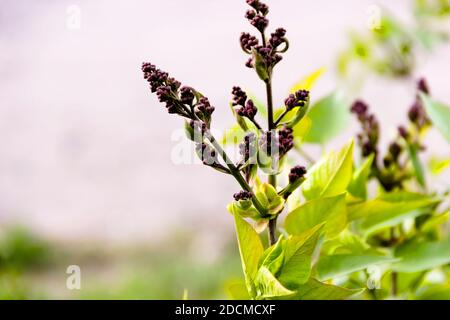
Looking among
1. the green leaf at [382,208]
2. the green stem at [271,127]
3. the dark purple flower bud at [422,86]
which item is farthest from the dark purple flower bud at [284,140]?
the dark purple flower bud at [422,86]

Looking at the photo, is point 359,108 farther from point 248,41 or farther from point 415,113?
point 248,41

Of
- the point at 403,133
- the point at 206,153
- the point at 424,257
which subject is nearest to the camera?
the point at 206,153

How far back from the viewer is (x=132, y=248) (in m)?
3.96

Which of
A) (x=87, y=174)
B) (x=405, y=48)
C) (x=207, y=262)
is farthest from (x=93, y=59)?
(x=405, y=48)

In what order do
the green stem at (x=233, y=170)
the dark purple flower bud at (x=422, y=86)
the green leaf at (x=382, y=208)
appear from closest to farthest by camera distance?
the green stem at (x=233, y=170) < the green leaf at (x=382, y=208) < the dark purple flower bud at (x=422, y=86)

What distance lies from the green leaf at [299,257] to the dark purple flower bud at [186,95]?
9 centimetres

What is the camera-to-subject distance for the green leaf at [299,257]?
0.34 metres

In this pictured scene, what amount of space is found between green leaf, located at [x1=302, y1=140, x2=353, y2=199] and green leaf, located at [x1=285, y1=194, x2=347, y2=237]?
0.08 ft

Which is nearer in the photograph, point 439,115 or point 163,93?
point 163,93

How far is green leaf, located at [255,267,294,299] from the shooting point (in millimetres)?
326

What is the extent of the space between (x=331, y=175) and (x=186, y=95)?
0.40 ft

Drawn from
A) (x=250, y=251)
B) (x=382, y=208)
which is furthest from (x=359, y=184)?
(x=250, y=251)

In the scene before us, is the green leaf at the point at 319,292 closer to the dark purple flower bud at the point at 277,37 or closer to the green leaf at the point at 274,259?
the green leaf at the point at 274,259

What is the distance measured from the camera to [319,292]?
0.36 metres
